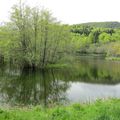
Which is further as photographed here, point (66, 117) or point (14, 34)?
point (14, 34)

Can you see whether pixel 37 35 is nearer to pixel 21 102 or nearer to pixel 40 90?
pixel 40 90

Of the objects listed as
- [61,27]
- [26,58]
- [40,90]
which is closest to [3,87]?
[40,90]

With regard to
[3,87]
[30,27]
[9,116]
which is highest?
[30,27]

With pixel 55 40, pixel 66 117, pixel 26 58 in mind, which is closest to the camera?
pixel 66 117

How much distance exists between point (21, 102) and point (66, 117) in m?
8.76

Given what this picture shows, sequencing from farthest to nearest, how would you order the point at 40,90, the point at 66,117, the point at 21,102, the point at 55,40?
1. the point at 55,40
2. the point at 40,90
3. the point at 21,102
4. the point at 66,117

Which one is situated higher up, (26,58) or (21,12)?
(21,12)

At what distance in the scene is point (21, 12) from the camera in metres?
40.0

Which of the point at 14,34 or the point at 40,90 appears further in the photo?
the point at 14,34

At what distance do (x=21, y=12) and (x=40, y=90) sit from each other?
21.9 m

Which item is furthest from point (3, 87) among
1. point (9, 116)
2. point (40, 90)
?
point (9, 116)

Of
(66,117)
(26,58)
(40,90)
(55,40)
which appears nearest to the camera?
A: (66,117)

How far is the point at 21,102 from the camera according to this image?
17031 mm

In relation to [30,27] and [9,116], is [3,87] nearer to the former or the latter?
[9,116]
